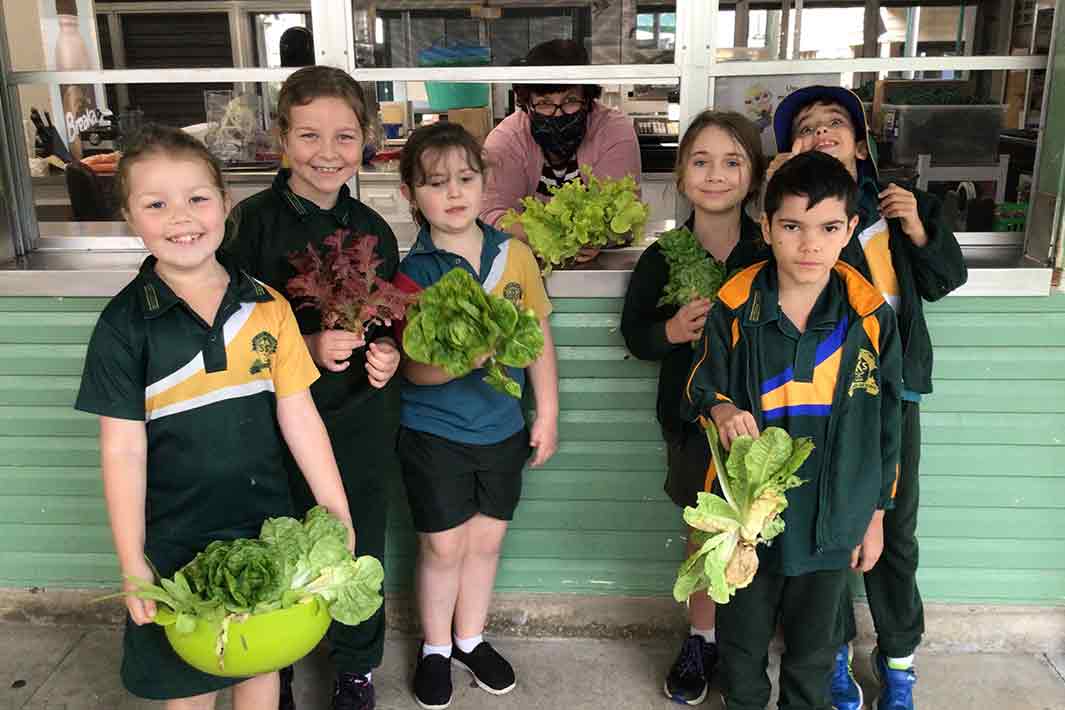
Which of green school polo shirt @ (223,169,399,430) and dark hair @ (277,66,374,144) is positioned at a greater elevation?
dark hair @ (277,66,374,144)

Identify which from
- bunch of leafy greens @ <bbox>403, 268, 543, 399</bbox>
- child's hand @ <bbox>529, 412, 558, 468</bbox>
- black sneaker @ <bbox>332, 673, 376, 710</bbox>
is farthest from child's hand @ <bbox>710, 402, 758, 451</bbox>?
black sneaker @ <bbox>332, 673, 376, 710</bbox>

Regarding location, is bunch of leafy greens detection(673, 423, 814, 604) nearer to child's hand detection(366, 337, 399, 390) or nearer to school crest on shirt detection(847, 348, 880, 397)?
school crest on shirt detection(847, 348, 880, 397)

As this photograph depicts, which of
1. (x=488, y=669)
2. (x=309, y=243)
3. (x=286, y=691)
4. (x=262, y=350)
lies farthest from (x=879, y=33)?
(x=286, y=691)

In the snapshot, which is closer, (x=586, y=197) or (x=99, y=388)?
(x=99, y=388)

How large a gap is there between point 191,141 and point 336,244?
40 centimetres

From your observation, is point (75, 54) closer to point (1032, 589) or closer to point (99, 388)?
point (99, 388)

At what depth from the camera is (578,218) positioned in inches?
109

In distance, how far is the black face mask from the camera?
122 inches

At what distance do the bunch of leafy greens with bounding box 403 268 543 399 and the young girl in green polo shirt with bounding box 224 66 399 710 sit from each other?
0.31 ft

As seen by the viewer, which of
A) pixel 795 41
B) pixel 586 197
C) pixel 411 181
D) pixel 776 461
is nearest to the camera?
pixel 776 461

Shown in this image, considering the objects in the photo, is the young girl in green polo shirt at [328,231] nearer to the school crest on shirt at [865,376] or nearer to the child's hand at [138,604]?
the child's hand at [138,604]

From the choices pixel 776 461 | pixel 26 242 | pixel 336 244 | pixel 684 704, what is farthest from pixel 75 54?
pixel 684 704

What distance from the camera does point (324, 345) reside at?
7.54 feet

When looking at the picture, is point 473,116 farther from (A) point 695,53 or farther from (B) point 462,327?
(B) point 462,327
